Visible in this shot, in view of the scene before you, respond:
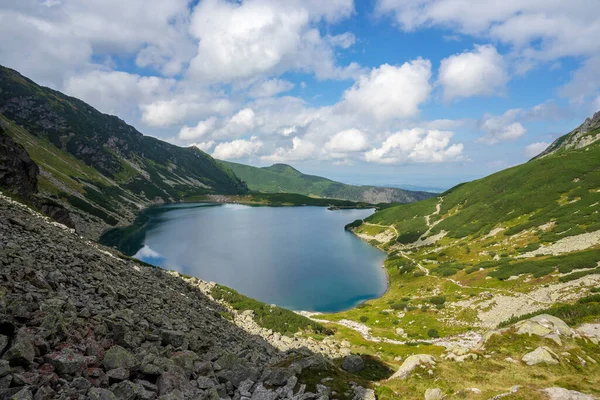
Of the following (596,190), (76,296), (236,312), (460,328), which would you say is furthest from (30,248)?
(596,190)

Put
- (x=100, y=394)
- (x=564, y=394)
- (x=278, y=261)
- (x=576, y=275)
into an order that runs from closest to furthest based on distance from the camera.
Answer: (x=100, y=394)
(x=564, y=394)
(x=576, y=275)
(x=278, y=261)

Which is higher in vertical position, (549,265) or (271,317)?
(549,265)

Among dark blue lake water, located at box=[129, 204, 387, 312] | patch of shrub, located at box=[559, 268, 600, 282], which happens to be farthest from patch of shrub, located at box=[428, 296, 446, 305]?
patch of shrub, located at box=[559, 268, 600, 282]

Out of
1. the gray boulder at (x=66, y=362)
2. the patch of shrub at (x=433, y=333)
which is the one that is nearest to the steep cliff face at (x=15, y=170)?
the gray boulder at (x=66, y=362)

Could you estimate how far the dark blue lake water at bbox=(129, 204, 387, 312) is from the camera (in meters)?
83.6

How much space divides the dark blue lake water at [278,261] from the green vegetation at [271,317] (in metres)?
26.4

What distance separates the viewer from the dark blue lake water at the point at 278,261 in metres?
83.6

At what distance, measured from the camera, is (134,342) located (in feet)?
52.5

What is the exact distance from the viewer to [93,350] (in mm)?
13281

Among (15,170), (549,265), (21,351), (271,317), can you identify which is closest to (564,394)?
(21,351)

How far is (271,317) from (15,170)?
80.9 metres

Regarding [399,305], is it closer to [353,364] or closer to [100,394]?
[353,364]

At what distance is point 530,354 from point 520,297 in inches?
1698

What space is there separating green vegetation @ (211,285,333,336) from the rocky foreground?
65.1 feet
